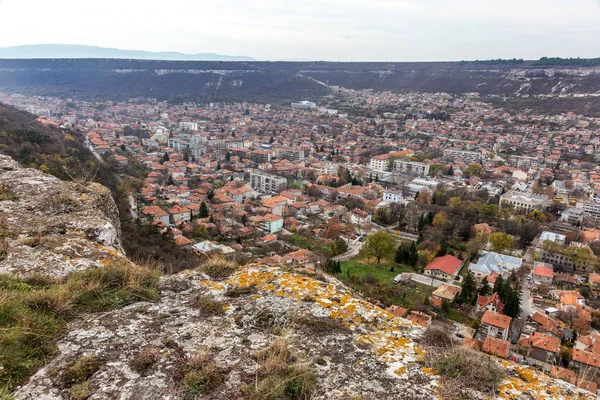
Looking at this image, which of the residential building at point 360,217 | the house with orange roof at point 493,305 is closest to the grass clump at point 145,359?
the house with orange roof at point 493,305

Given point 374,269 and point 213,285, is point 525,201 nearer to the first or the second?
point 374,269

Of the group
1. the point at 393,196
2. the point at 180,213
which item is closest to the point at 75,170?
the point at 180,213

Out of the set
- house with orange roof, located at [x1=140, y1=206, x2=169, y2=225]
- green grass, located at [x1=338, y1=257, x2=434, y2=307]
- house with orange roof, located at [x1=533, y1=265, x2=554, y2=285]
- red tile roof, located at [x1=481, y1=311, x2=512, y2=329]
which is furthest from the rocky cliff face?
house with orange roof, located at [x1=533, y1=265, x2=554, y2=285]

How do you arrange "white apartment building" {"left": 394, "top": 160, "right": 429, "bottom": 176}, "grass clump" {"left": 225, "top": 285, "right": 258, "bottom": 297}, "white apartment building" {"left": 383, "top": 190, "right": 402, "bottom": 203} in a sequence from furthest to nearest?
"white apartment building" {"left": 394, "top": 160, "right": 429, "bottom": 176}, "white apartment building" {"left": 383, "top": 190, "right": 402, "bottom": 203}, "grass clump" {"left": 225, "top": 285, "right": 258, "bottom": 297}

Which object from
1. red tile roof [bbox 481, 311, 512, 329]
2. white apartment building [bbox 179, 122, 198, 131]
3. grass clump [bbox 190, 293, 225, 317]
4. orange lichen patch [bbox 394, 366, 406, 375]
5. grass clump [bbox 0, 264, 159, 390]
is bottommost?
red tile roof [bbox 481, 311, 512, 329]

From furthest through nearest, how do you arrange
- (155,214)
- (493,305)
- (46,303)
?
(155,214), (493,305), (46,303)

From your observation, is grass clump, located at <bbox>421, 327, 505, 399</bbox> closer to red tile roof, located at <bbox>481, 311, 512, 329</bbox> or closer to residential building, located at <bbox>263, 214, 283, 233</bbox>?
red tile roof, located at <bbox>481, 311, 512, 329</bbox>
